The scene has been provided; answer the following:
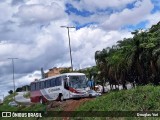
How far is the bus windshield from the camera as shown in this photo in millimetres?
37750

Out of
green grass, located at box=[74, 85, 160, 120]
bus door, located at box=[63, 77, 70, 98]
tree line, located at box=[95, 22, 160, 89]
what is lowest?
green grass, located at box=[74, 85, 160, 120]

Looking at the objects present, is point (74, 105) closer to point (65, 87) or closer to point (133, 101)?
point (65, 87)

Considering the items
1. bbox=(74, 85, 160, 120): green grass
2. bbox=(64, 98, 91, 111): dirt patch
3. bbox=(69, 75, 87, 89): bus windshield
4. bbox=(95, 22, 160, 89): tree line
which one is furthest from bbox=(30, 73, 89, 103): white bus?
bbox=(74, 85, 160, 120): green grass

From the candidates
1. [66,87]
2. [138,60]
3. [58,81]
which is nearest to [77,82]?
[66,87]

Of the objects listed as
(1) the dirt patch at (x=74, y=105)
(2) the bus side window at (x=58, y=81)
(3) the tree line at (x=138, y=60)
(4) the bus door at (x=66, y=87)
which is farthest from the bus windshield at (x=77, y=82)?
(1) the dirt patch at (x=74, y=105)

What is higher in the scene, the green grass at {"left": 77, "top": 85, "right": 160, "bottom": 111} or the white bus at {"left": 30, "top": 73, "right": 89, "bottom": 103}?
the white bus at {"left": 30, "top": 73, "right": 89, "bottom": 103}

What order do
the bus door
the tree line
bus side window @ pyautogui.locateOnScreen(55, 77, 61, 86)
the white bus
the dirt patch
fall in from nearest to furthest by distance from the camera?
the dirt patch < the tree line < the white bus < the bus door < bus side window @ pyautogui.locateOnScreen(55, 77, 61, 86)

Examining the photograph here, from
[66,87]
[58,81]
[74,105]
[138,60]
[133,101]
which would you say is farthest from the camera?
[58,81]

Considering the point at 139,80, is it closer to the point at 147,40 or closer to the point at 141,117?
the point at 147,40

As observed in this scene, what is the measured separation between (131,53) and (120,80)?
9.09m

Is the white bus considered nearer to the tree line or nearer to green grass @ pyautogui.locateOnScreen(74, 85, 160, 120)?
the tree line

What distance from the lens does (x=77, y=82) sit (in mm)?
37875

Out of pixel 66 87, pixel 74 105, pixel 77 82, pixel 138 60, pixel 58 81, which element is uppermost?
pixel 138 60

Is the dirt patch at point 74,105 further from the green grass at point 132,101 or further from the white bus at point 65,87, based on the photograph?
the white bus at point 65,87
